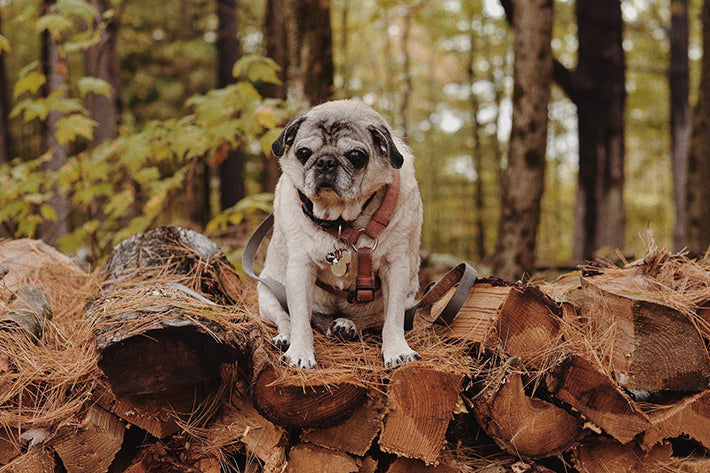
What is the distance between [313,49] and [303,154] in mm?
4231

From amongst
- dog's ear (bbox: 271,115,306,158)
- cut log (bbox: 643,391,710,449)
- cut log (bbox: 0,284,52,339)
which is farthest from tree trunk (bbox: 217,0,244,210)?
cut log (bbox: 643,391,710,449)

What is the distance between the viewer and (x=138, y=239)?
3.78m

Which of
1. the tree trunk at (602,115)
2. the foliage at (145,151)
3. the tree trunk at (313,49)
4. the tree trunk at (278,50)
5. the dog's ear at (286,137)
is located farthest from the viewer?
the tree trunk at (602,115)

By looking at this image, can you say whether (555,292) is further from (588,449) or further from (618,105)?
(618,105)

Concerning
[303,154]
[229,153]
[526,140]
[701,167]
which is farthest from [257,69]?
[229,153]

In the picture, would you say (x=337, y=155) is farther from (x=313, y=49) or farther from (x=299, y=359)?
(x=313, y=49)

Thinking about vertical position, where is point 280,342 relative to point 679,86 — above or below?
below

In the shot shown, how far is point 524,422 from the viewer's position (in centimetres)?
255

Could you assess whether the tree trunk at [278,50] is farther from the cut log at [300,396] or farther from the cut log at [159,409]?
the cut log at [300,396]

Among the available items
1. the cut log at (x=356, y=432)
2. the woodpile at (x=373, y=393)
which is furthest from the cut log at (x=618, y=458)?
the cut log at (x=356, y=432)

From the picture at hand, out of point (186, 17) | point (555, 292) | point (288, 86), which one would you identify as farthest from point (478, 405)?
point (186, 17)

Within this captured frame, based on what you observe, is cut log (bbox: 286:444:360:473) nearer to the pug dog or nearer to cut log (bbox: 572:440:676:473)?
the pug dog

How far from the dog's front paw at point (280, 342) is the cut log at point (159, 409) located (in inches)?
20.0

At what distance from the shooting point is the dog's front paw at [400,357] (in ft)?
8.43
